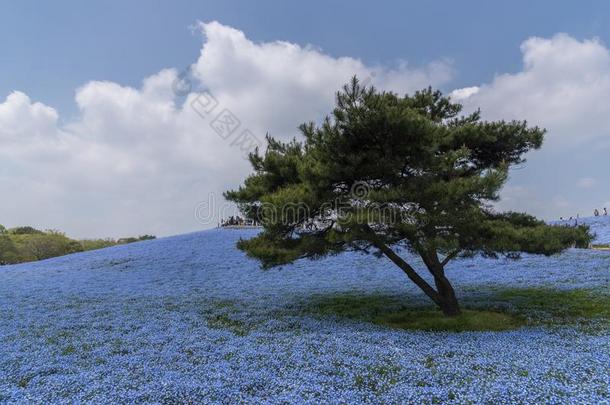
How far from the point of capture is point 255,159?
1010cm

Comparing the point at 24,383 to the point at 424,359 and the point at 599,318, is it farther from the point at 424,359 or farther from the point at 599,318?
the point at 599,318

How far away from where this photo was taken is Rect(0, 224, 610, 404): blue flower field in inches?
198

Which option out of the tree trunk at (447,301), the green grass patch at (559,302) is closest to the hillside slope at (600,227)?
the green grass patch at (559,302)

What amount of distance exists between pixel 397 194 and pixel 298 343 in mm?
3469

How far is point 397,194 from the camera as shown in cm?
769

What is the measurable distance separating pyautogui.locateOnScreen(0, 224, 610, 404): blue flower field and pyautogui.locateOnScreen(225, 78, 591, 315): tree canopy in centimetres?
184

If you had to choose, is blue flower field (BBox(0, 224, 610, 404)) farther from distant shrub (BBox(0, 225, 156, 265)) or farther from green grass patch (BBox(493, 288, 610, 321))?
distant shrub (BBox(0, 225, 156, 265))

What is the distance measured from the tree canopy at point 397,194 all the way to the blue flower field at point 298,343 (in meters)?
1.84

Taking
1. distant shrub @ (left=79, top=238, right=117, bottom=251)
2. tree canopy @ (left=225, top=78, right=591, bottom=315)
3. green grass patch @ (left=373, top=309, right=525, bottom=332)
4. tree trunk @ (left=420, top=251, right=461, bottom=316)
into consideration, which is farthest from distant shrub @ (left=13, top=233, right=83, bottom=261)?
tree trunk @ (left=420, top=251, right=461, bottom=316)

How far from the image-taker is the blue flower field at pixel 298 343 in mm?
5039

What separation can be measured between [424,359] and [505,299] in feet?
21.3

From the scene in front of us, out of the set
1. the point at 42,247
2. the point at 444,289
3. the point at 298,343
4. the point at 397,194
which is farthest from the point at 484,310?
the point at 42,247

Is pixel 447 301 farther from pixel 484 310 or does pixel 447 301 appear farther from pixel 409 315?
pixel 484 310

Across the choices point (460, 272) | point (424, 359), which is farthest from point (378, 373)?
point (460, 272)
